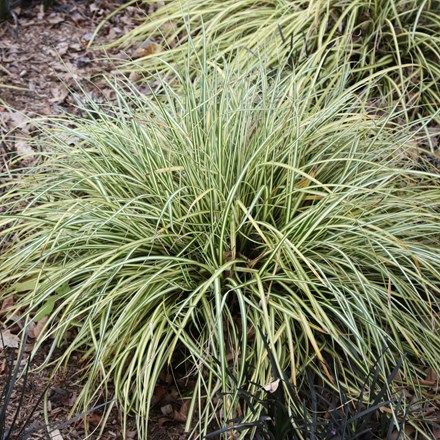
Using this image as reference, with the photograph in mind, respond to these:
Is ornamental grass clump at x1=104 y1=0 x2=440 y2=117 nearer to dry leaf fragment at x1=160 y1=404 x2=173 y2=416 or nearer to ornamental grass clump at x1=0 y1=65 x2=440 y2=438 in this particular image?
ornamental grass clump at x1=0 y1=65 x2=440 y2=438

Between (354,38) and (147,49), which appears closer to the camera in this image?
(354,38)

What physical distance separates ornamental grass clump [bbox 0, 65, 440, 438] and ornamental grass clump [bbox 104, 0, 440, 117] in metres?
0.77

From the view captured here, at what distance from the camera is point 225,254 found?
11.5 feet

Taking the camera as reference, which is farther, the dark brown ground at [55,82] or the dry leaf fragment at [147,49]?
the dry leaf fragment at [147,49]

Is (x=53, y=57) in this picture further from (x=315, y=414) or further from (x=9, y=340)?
(x=315, y=414)

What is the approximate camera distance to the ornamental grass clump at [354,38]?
4.71 meters

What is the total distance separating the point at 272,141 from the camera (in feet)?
12.5

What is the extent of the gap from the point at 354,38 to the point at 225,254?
2.05 meters

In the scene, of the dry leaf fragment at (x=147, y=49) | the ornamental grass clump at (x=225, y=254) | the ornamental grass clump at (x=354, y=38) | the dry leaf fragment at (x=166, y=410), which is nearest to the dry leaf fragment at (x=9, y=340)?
the ornamental grass clump at (x=225, y=254)

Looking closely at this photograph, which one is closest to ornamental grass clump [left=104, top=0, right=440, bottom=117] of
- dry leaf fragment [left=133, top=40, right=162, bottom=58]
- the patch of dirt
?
dry leaf fragment [left=133, top=40, right=162, bottom=58]

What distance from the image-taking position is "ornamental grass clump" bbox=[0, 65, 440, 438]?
3.33 m

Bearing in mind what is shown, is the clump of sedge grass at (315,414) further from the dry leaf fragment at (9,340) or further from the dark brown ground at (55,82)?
the dry leaf fragment at (9,340)

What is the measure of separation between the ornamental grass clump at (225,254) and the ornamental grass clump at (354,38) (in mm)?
769

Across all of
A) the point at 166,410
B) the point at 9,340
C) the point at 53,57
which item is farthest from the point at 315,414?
the point at 53,57
